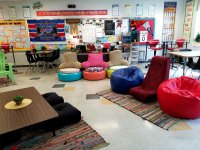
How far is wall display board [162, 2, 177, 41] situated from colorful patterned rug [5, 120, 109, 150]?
6243 mm

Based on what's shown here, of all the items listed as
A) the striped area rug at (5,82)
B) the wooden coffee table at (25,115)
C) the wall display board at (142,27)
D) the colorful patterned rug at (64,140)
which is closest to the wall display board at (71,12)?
the wall display board at (142,27)

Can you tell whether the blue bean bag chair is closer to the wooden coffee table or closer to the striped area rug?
the wooden coffee table

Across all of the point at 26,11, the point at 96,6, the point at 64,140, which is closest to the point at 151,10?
the point at 96,6

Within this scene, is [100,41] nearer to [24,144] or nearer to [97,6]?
[97,6]

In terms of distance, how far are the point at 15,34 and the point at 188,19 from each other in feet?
23.5

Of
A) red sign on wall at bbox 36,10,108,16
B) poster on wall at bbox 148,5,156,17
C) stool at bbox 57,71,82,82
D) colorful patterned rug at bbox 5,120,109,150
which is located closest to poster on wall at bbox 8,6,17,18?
red sign on wall at bbox 36,10,108,16

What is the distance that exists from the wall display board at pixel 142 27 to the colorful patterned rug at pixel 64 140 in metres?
5.53

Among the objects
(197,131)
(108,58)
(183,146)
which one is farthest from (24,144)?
(108,58)

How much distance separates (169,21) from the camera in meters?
7.22

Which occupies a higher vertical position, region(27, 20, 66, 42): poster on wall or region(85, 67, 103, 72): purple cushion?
region(27, 20, 66, 42): poster on wall

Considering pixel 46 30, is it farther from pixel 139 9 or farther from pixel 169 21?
pixel 169 21

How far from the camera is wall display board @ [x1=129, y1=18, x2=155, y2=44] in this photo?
23.3 feet

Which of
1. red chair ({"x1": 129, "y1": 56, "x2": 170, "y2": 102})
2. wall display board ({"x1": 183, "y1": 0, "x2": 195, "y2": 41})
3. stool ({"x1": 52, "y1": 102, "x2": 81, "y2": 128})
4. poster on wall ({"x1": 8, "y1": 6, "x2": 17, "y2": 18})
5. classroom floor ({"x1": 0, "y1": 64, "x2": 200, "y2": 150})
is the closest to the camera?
classroom floor ({"x1": 0, "y1": 64, "x2": 200, "y2": 150})

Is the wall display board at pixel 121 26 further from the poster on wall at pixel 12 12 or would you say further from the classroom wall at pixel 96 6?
the poster on wall at pixel 12 12
